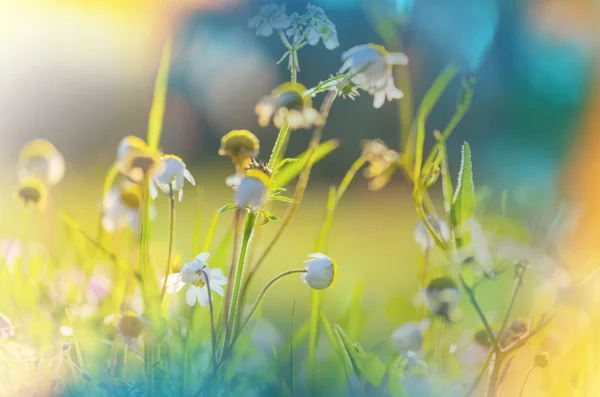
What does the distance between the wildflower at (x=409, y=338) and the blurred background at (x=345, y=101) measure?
28mm

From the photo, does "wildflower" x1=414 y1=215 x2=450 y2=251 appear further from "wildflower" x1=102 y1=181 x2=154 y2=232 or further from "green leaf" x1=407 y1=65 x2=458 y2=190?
"wildflower" x1=102 y1=181 x2=154 y2=232

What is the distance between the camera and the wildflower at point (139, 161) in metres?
0.48

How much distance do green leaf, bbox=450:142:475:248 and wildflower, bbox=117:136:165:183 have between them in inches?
9.7

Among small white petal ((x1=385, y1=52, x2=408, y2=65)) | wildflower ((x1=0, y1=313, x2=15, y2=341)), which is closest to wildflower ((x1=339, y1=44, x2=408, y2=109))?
small white petal ((x1=385, y1=52, x2=408, y2=65))

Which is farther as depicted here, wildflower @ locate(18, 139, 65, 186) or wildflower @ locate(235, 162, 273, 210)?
wildflower @ locate(18, 139, 65, 186)

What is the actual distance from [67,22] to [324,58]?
0.81ft

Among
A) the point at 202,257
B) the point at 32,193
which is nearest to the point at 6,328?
the point at 32,193

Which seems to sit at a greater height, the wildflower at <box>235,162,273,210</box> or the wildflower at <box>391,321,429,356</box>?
the wildflower at <box>235,162,273,210</box>

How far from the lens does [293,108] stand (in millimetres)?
460

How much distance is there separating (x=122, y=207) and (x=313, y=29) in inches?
9.3

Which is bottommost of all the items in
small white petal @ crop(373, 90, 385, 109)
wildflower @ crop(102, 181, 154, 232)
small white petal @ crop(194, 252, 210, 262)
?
small white petal @ crop(194, 252, 210, 262)

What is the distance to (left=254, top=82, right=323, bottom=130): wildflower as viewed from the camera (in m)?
0.46

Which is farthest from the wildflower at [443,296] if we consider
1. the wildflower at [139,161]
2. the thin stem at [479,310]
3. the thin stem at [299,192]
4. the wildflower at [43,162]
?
the wildflower at [43,162]

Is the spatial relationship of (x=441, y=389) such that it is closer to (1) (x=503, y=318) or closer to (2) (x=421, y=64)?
(1) (x=503, y=318)
